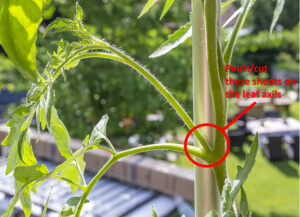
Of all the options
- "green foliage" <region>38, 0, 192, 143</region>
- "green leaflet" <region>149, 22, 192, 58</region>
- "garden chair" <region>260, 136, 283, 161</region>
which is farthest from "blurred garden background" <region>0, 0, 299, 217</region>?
"green leaflet" <region>149, 22, 192, 58</region>

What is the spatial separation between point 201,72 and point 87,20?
64.2 inches

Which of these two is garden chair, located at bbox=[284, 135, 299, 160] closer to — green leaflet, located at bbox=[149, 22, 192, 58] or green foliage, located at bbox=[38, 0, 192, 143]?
green foliage, located at bbox=[38, 0, 192, 143]

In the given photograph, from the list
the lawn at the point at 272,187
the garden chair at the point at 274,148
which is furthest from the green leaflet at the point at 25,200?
the garden chair at the point at 274,148

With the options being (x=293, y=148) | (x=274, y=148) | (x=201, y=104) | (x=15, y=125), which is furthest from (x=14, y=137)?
(x=293, y=148)

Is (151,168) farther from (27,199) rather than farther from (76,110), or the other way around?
(27,199)

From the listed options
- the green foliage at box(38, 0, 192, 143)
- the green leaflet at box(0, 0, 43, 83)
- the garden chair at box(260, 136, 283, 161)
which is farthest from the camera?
the garden chair at box(260, 136, 283, 161)

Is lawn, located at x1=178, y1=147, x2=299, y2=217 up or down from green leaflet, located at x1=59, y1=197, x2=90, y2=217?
down

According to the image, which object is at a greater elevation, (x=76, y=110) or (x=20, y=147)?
(x=20, y=147)

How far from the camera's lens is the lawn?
173 centimetres

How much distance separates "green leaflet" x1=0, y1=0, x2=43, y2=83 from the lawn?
67.9 inches

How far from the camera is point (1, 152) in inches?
68.6

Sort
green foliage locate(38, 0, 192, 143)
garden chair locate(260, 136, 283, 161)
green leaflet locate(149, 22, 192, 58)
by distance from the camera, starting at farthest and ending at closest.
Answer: garden chair locate(260, 136, 283, 161) < green foliage locate(38, 0, 192, 143) < green leaflet locate(149, 22, 192, 58)

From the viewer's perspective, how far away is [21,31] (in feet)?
0.40

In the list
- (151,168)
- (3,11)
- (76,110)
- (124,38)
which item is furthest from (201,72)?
(76,110)
